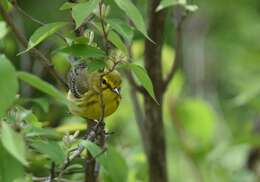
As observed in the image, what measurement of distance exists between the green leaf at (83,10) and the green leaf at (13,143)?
13.0 inches

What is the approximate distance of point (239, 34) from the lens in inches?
219

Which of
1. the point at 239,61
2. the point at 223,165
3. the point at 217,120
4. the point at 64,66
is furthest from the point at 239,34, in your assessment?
the point at 64,66

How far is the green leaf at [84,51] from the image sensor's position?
Result: 5.81ft

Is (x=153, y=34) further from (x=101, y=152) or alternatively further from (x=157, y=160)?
(x=101, y=152)

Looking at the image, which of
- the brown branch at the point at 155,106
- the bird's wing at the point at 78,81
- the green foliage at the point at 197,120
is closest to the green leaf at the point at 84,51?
the bird's wing at the point at 78,81

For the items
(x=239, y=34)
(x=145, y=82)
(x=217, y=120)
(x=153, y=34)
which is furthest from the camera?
(x=239, y=34)

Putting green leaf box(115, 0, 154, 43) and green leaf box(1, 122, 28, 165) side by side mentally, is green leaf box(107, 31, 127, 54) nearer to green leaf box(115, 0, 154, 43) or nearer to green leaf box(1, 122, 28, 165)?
green leaf box(115, 0, 154, 43)

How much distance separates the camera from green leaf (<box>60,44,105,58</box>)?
177 cm

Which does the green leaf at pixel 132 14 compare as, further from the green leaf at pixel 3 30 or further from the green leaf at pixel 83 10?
the green leaf at pixel 3 30

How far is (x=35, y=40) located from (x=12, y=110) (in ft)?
0.57

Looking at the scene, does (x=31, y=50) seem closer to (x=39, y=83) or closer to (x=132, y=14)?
(x=39, y=83)

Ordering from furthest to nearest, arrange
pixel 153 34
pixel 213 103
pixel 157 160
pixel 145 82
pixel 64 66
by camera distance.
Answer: pixel 213 103 < pixel 64 66 < pixel 157 160 < pixel 153 34 < pixel 145 82

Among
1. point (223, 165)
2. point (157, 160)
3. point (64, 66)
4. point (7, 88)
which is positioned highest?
point (7, 88)

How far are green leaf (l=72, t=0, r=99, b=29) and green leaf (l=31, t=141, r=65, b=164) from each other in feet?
0.88
